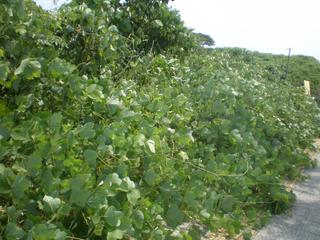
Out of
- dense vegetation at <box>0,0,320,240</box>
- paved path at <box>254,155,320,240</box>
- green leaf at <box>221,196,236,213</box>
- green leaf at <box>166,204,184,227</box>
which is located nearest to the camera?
dense vegetation at <box>0,0,320,240</box>

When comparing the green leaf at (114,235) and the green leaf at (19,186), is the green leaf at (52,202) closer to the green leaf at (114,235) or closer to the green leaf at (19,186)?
the green leaf at (19,186)

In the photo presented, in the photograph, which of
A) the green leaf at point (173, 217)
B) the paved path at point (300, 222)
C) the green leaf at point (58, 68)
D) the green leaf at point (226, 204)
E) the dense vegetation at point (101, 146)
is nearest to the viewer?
the dense vegetation at point (101, 146)

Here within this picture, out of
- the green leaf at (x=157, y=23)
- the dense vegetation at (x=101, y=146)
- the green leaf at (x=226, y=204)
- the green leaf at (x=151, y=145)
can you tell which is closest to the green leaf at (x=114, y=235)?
the dense vegetation at (x=101, y=146)

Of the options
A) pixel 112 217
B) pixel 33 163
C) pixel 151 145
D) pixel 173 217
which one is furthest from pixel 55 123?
pixel 173 217

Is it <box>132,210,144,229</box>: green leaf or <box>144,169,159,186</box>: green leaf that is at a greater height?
<box>144,169,159,186</box>: green leaf

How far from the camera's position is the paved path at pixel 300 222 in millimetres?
3557

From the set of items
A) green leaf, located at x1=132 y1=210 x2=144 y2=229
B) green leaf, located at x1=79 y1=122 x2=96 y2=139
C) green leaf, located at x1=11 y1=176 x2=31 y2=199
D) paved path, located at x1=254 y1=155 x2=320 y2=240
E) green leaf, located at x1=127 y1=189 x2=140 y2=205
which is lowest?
paved path, located at x1=254 y1=155 x2=320 y2=240

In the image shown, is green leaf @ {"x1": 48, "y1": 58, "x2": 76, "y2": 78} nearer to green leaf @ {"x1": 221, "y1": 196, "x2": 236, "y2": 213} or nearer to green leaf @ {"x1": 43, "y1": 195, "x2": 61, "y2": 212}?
green leaf @ {"x1": 43, "y1": 195, "x2": 61, "y2": 212}

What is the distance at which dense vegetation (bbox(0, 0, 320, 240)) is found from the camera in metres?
1.74

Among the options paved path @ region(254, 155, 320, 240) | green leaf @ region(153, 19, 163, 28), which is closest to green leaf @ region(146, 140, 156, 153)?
paved path @ region(254, 155, 320, 240)

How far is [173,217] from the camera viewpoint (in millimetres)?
2326

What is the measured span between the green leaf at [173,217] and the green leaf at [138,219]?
0.32 metres

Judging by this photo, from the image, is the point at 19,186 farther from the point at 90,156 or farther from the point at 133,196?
the point at 133,196

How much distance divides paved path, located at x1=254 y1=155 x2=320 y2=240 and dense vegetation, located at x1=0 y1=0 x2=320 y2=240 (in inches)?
5.0
